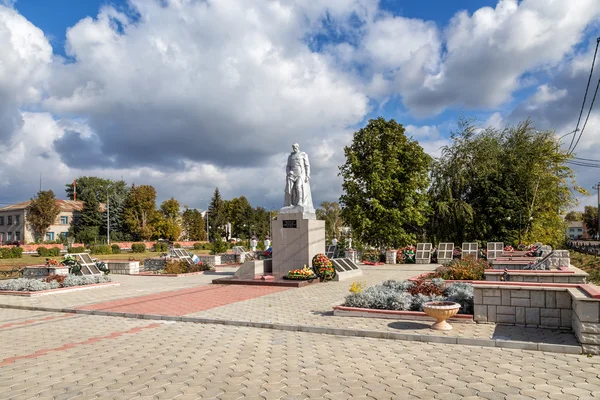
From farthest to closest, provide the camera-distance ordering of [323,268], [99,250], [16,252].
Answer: [99,250], [16,252], [323,268]

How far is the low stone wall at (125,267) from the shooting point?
21.9 meters

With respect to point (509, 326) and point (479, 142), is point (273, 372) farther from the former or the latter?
point (479, 142)

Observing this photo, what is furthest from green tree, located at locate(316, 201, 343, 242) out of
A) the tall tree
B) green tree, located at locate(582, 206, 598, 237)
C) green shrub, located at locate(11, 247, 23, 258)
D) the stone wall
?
green tree, located at locate(582, 206, 598, 237)

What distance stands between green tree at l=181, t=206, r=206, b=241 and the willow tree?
52025mm

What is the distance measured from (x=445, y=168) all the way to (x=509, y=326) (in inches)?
1004

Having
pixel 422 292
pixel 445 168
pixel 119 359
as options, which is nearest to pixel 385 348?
pixel 422 292

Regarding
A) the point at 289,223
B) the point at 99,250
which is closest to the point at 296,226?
the point at 289,223

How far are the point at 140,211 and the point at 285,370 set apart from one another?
65843 mm

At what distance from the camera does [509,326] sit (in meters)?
7.82

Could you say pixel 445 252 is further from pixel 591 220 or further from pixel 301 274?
pixel 591 220

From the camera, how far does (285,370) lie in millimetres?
5832

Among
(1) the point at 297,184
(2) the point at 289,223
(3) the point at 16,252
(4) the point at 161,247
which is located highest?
(1) the point at 297,184

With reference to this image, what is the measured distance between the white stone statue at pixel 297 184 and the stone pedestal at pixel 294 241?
407 millimetres

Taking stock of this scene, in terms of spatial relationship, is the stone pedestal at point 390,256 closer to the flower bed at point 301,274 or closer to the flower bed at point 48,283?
the flower bed at point 301,274
